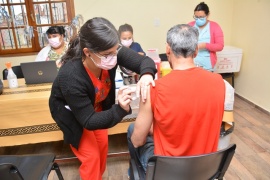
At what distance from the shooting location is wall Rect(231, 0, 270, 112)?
2.93 meters

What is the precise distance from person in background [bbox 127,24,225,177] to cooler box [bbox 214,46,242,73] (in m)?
2.48

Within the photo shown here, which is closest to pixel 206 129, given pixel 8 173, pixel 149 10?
pixel 8 173

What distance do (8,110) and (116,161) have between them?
1.03 metres

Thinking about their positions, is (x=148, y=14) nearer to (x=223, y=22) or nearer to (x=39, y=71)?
(x=223, y=22)

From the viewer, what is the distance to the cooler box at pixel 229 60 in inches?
132

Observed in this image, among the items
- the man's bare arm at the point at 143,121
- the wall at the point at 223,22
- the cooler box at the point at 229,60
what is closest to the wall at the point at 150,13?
the wall at the point at 223,22

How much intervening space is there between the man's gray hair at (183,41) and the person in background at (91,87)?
0.64 feet

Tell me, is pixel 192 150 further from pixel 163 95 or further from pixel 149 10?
pixel 149 10

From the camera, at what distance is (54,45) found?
247 cm

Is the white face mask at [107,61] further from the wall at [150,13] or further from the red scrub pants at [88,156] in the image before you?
the wall at [150,13]

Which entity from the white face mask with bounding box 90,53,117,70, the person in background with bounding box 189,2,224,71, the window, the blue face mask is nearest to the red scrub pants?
the white face mask with bounding box 90,53,117,70

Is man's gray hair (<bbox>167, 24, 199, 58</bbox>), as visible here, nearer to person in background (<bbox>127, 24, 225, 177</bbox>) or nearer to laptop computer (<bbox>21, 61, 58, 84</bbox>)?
person in background (<bbox>127, 24, 225, 177</bbox>)

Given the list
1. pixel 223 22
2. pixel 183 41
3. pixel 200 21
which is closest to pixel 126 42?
pixel 200 21

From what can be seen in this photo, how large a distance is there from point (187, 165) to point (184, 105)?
0.79 ft
